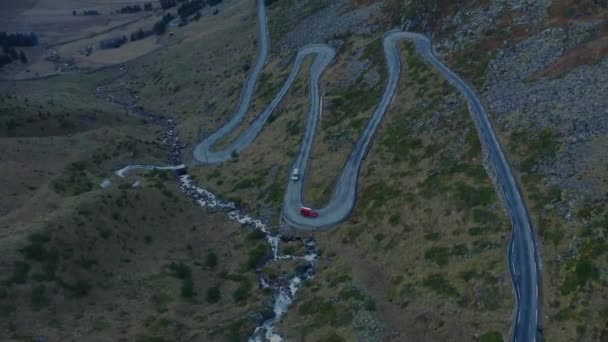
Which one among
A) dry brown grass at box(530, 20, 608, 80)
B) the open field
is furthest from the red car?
dry brown grass at box(530, 20, 608, 80)

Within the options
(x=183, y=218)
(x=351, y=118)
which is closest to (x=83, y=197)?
(x=183, y=218)

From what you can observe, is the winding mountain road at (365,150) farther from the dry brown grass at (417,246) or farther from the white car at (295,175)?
the dry brown grass at (417,246)

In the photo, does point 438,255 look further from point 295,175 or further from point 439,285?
point 295,175

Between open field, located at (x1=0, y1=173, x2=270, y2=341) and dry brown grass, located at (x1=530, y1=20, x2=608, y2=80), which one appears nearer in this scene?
open field, located at (x1=0, y1=173, x2=270, y2=341)

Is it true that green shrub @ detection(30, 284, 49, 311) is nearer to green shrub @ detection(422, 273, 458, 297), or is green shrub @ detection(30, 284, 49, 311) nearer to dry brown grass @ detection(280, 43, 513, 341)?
dry brown grass @ detection(280, 43, 513, 341)

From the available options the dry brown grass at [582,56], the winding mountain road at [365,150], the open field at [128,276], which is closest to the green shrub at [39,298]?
the open field at [128,276]

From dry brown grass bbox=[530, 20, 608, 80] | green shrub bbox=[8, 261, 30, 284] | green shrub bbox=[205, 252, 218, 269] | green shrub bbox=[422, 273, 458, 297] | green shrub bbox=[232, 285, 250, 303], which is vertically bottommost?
green shrub bbox=[205, 252, 218, 269]

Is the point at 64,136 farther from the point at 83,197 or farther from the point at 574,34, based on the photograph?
the point at 574,34

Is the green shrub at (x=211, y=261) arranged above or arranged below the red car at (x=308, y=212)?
below

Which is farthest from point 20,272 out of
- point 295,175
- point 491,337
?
point 491,337
